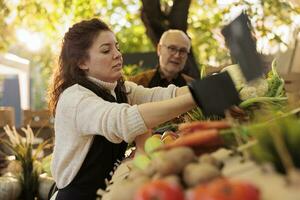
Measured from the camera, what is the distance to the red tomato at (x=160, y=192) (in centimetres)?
105

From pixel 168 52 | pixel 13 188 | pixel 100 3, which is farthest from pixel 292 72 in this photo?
pixel 100 3

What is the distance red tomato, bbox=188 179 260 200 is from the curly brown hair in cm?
115

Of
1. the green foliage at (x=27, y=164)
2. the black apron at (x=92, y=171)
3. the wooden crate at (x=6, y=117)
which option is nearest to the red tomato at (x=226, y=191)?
the black apron at (x=92, y=171)

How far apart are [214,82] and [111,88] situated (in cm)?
74

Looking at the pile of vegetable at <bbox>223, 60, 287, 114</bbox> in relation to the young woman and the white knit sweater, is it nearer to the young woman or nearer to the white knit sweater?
the young woman

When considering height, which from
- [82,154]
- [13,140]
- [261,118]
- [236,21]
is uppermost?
[236,21]

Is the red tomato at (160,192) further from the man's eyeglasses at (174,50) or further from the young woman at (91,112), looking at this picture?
the man's eyeglasses at (174,50)

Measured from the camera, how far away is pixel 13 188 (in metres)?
3.88

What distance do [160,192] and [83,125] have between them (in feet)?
2.89

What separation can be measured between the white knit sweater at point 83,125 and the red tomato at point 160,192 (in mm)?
697

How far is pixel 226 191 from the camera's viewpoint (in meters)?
1.00

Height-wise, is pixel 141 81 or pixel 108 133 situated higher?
pixel 108 133

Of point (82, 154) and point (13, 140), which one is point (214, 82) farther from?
point (13, 140)

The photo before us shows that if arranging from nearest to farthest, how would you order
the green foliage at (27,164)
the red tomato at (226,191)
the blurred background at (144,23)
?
the red tomato at (226,191)
the green foliage at (27,164)
the blurred background at (144,23)
